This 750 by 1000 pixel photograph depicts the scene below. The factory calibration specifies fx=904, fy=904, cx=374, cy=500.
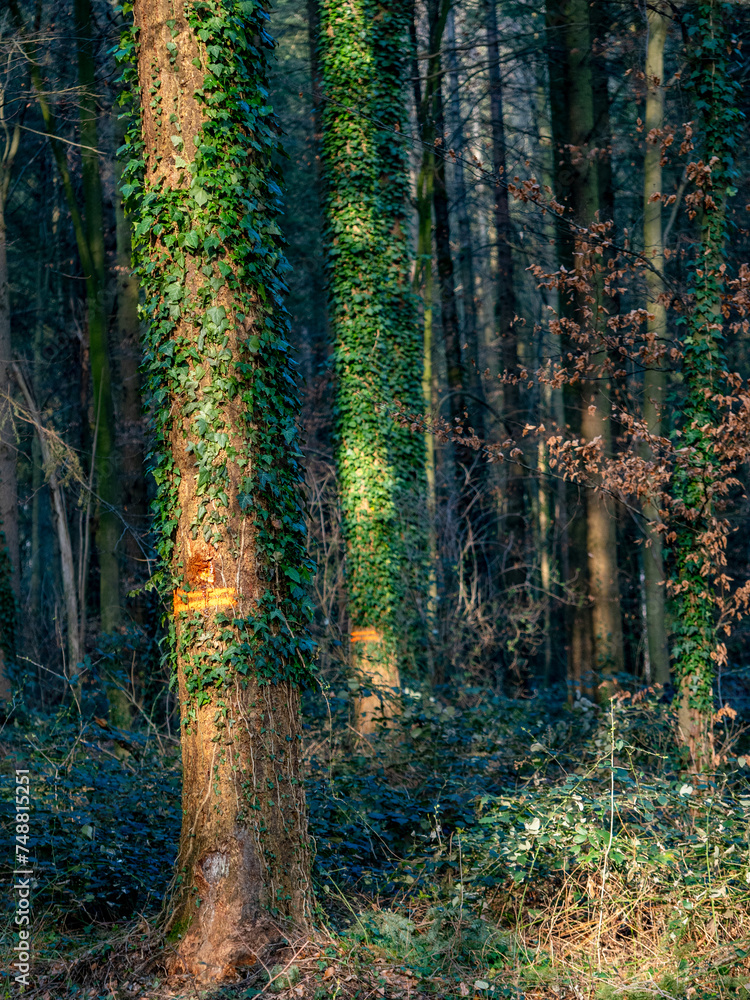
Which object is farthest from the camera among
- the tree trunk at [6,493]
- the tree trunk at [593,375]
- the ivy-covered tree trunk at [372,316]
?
the tree trunk at [6,493]

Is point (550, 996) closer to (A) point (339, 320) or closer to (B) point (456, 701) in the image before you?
(B) point (456, 701)

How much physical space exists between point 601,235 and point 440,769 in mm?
4973

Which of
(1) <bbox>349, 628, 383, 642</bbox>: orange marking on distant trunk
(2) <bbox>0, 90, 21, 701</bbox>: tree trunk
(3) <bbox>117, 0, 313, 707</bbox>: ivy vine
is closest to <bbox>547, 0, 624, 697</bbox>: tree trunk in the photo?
(1) <bbox>349, 628, 383, 642</bbox>: orange marking on distant trunk

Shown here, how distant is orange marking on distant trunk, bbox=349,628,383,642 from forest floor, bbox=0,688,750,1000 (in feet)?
8.73

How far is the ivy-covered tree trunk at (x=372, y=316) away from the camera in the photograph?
33.8 ft

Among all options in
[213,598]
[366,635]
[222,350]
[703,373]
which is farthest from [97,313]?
[213,598]

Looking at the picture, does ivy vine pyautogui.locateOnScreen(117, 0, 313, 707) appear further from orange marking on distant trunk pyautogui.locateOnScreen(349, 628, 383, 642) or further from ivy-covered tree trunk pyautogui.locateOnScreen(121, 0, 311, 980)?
orange marking on distant trunk pyautogui.locateOnScreen(349, 628, 383, 642)

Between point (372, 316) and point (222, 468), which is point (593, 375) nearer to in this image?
point (372, 316)

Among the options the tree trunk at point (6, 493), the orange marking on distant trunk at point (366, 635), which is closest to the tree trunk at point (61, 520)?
the tree trunk at point (6, 493)

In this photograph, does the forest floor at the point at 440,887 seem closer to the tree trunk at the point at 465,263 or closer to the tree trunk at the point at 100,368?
the tree trunk at the point at 100,368

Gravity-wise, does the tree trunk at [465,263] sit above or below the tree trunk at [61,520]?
above

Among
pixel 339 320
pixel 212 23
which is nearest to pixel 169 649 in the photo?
pixel 212 23

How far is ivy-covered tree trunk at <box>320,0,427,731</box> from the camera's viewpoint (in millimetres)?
10305

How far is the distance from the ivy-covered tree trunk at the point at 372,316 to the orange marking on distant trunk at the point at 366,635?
0.4 inches
